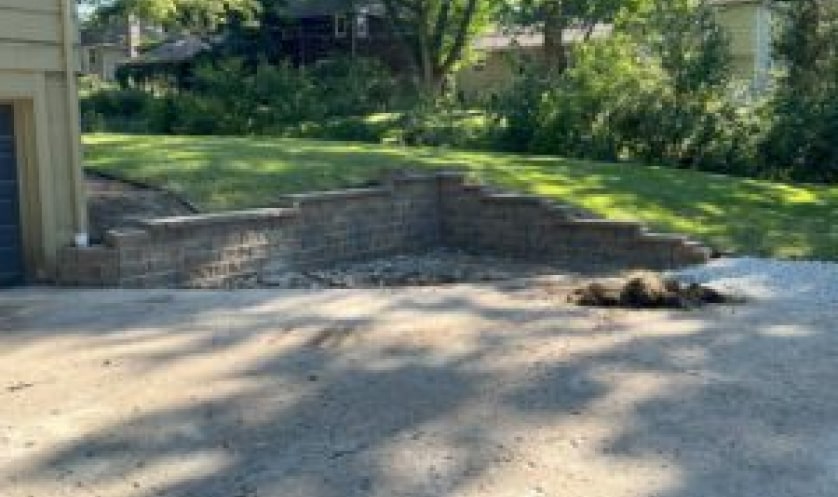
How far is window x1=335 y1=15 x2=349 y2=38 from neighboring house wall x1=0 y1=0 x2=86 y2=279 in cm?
2645

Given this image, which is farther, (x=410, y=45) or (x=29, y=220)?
(x=410, y=45)

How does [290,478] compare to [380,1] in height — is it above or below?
below

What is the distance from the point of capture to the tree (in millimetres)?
31328

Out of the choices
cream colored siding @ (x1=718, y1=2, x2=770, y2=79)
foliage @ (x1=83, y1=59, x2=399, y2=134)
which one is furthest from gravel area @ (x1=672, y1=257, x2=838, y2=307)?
cream colored siding @ (x1=718, y1=2, x2=770, y2=79)


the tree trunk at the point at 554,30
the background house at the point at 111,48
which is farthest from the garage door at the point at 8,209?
the background house at the point at 111,48

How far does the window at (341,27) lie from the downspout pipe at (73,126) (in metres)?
26.5

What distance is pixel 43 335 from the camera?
7.39 m

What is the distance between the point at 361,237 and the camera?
12.3 meters

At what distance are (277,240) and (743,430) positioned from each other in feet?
21.4

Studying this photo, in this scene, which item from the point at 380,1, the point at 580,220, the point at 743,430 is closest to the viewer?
the point at 743,430

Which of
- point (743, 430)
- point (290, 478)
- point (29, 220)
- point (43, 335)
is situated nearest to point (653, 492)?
point (743, 430)

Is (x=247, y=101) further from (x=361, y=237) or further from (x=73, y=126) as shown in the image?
(x=73, y=126)

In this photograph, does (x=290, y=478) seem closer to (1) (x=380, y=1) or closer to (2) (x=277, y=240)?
(2) (x=277, y=240)

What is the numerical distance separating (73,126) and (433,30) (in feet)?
75.8
